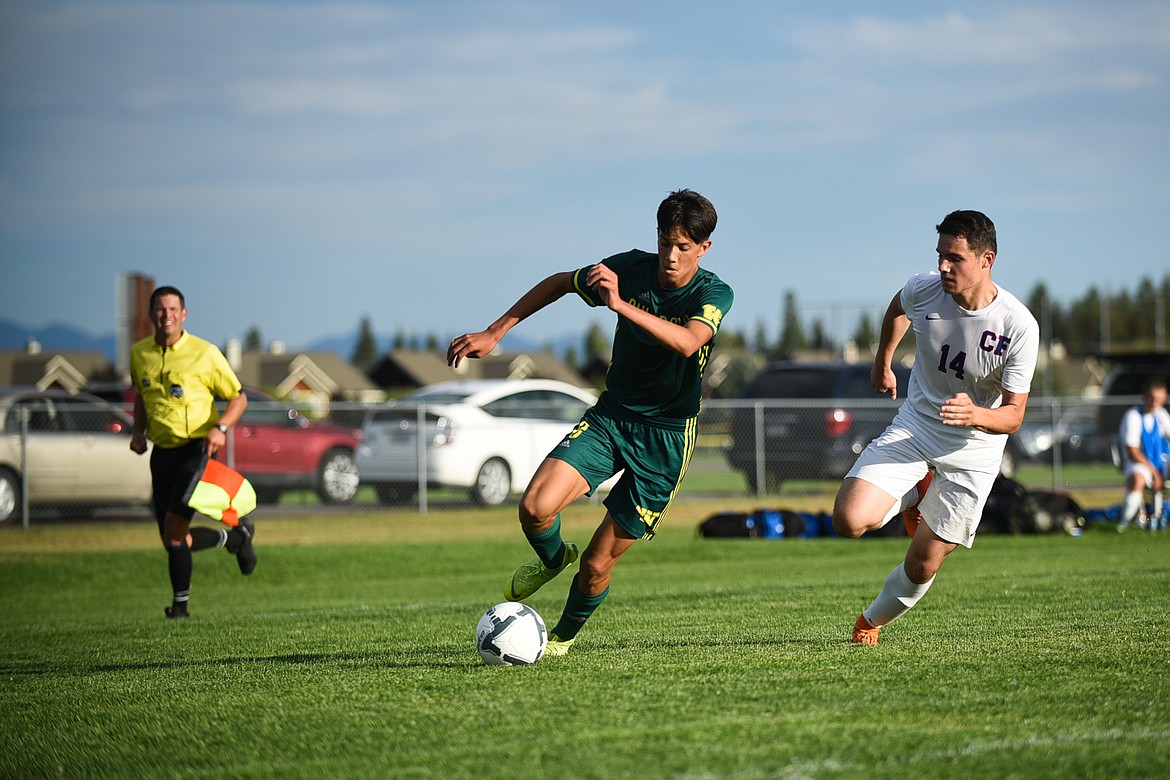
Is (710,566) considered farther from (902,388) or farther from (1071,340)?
(1071,340)

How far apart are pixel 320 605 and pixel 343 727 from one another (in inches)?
258

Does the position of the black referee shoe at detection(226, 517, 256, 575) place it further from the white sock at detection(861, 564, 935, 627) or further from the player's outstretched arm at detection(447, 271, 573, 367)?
the white sock at detection(861, 564, 935, 627)

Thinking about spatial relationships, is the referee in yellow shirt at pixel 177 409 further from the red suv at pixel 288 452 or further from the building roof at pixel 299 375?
the building roof at pixel 299 375

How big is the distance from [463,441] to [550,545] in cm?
1331

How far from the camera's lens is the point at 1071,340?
116 meters

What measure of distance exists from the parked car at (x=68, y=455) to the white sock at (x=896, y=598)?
1369 cm

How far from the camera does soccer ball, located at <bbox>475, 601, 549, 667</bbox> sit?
19.9 feet

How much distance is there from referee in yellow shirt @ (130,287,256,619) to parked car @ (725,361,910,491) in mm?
12708

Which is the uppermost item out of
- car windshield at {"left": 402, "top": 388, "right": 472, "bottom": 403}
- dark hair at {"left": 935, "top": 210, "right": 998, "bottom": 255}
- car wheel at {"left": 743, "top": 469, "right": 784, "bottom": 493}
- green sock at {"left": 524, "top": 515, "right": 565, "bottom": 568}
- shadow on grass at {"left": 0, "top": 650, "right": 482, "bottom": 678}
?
dark hair at {"left": 935, "top": 210, "right": 998, "bottom": 255}

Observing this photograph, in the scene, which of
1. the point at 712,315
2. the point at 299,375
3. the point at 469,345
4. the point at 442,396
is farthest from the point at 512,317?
the point at 299,375

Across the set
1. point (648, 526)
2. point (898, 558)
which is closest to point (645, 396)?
point (648, 526)

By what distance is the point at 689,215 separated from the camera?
5852 millimetres

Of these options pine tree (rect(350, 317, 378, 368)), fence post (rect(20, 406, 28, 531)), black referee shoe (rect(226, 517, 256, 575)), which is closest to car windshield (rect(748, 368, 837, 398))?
fence post (rect(20, 406, 28, 531))

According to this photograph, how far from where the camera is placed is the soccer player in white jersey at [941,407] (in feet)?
19.9
